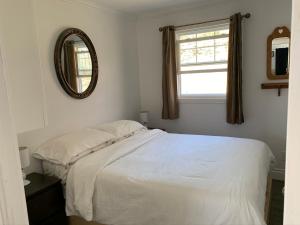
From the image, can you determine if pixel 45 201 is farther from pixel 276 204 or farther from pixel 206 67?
pixel 206 67

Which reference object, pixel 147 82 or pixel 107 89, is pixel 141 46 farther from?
pixel 107 89

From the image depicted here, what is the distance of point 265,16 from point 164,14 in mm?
1422

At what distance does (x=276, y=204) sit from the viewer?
2652 mm

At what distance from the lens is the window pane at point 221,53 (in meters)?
3.46

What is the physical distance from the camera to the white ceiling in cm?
326

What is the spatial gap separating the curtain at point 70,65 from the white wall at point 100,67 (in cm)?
15

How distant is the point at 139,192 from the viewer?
71.7 inches

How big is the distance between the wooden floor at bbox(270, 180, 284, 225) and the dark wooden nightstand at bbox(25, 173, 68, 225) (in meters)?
1.99

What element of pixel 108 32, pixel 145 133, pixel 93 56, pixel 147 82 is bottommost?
pixel 145 133

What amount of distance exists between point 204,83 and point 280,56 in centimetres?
106

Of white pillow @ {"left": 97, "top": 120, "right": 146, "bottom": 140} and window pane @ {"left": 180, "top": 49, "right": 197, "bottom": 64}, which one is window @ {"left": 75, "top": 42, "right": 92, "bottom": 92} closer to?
white pillow @ {"left": 97, "top": 120, "right": 146, "bottom": 140}

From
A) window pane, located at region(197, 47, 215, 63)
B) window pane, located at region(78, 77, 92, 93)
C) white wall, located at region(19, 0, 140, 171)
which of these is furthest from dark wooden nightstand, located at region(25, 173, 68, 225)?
window pane, located at region(197, 47, 215, 63)

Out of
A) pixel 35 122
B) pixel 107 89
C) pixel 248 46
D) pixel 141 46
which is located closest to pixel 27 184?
pixel 35 122

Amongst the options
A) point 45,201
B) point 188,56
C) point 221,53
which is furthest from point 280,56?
point 45,201
